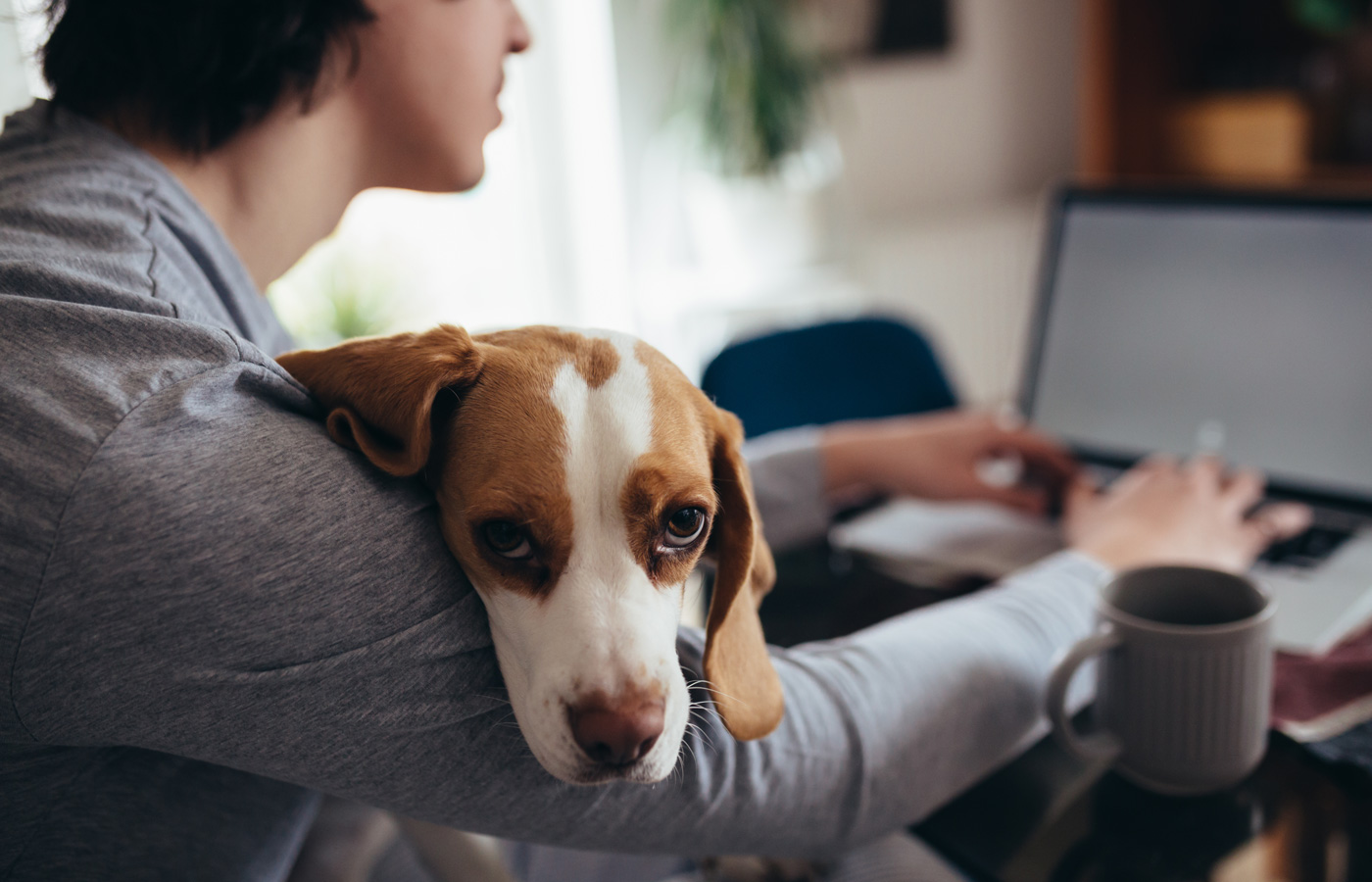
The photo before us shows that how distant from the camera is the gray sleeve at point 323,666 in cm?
48

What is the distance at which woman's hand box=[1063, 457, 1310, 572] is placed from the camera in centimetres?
92

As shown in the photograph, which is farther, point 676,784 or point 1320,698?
point 1320,698

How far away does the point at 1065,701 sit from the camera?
2.28ft

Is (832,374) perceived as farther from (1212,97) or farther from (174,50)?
(1212,97)

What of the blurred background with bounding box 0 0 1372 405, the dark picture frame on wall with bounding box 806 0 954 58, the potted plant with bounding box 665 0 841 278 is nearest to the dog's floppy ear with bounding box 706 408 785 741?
the blurred background with bounding box 0 0 1372 405

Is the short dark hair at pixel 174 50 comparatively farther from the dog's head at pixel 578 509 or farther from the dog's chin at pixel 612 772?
the dog's chin at pixel 612 772

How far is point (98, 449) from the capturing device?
0.48 meters

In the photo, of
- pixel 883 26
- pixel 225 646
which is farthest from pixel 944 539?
pixel 883 26

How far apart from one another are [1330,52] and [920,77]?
4.23 ft

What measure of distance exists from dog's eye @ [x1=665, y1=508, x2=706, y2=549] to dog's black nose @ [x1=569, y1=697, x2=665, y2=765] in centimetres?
10

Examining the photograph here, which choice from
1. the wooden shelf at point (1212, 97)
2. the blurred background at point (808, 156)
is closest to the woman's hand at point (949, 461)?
the blurred background at point (808, 156)

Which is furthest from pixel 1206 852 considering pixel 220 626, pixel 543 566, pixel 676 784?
pixel 220 626

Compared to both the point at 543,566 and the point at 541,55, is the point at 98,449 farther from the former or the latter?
the point at 541,55

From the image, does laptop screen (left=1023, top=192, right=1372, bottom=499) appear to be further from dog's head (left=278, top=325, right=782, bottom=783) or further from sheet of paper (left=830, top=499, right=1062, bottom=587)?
dog's head (left=278, top=325, right=782, bottom=783)
